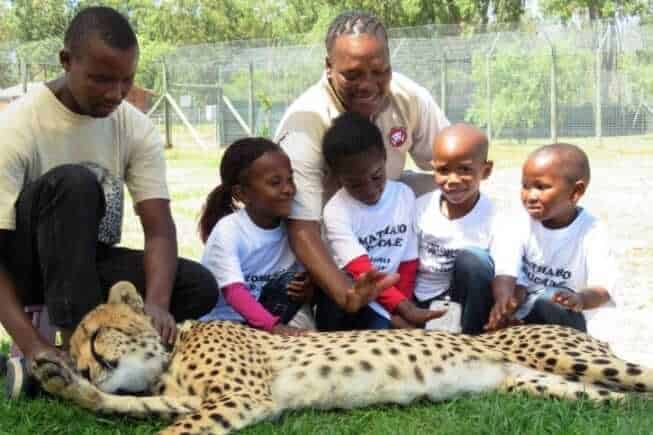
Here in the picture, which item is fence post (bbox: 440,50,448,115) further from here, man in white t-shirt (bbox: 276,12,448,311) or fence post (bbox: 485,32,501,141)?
man in white t-shirt (bbox: 276,12,448,311)

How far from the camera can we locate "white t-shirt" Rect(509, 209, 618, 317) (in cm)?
360

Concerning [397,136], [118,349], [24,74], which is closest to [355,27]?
[397,136]

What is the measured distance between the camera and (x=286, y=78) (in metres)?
19.6

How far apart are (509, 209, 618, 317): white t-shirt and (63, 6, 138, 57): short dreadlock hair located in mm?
1802

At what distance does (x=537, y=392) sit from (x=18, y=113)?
2251mm

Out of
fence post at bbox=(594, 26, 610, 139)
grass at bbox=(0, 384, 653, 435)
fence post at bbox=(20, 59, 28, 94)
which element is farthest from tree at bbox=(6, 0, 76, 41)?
grass at bbox=(0, 384, 653, 435)

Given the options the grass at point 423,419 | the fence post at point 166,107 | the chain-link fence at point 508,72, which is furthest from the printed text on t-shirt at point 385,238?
the fence post at point 166,107

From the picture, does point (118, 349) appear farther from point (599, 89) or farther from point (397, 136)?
point (599, 89)

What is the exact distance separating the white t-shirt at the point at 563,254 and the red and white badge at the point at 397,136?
769 mm

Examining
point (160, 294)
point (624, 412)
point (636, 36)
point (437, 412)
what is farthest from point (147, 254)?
point (636, 36)

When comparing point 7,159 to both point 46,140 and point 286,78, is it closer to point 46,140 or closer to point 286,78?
point 46,140

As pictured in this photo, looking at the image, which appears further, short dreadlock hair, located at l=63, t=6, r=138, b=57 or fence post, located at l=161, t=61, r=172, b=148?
fence post, located at l=161, t=61, r=172, b=148

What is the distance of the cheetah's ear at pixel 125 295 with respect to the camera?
3.18m

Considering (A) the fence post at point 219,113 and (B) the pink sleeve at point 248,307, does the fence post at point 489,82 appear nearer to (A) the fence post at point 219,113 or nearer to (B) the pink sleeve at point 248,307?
(A) the fence post at point 219,113
